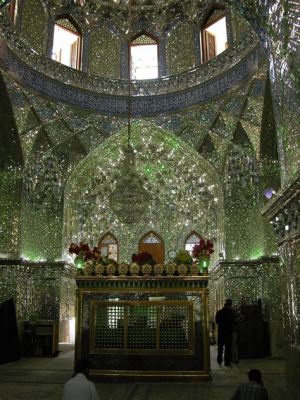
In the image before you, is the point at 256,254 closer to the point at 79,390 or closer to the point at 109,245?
the point at 109,245

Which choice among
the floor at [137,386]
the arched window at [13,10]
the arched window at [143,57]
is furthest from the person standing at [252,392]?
the arched window at [143,57]

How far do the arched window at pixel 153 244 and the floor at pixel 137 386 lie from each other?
5827 mm

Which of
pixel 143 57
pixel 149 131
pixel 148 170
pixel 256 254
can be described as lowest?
pixel 256 254

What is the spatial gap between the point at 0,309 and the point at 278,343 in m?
5.42

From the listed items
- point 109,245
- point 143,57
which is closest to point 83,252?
point 109,245

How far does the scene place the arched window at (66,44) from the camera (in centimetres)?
1132

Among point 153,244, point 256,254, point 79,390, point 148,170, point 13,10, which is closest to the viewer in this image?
point 79,390

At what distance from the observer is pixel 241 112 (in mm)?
10047

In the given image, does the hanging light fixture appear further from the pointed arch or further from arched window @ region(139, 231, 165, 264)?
arched window @ region(139, 231, 165, 264)

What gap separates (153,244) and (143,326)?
7.55 metres

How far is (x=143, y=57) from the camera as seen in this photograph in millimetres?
12055

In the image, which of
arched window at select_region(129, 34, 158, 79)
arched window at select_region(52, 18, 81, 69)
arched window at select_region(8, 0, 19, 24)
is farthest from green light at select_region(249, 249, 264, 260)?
arched window at select_region(8, 0, 19, 24)

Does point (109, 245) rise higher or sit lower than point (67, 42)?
lower

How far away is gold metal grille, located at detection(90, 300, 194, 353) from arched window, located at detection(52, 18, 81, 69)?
297 inches
